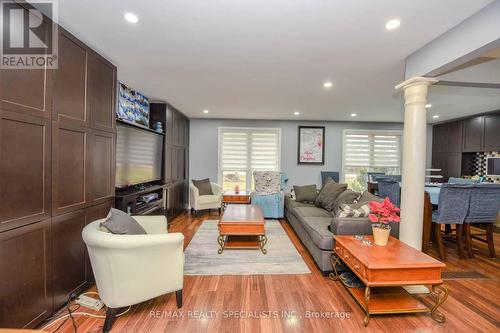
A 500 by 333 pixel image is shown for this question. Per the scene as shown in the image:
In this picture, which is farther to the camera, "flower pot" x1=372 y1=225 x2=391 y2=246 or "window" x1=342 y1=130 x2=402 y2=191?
"window" x1=342 y1=130 x2=402 y2=191

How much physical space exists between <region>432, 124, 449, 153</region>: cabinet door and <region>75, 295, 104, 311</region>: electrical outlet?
307 inches

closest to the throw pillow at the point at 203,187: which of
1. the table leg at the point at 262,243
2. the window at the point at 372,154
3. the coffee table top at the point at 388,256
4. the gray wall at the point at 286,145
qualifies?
the gray wall at the point at 286,145

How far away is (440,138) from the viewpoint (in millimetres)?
5934

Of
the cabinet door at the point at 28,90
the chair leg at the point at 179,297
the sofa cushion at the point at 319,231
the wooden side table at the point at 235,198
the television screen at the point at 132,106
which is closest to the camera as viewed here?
the cabinet door at the point at 28,90

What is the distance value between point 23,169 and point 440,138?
8191 mm

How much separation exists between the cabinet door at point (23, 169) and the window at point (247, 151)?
4.40 meters

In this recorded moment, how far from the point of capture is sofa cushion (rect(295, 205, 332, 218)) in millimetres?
3632

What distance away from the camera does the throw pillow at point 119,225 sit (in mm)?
1771

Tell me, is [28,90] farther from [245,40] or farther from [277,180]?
[277,180]

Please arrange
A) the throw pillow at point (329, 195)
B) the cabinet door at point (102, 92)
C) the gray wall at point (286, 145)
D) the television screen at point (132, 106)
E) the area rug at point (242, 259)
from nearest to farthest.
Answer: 1. the cabinet door at point (102, 92)
2. the area rug at point (242, 259)
3. the television screen at point (132, 106)
4. the throw pillow at point (329, 195)
5. the gray wall at point (286, 145)

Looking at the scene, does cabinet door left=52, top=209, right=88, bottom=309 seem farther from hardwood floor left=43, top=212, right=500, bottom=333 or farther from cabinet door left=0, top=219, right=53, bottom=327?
hardwood floor left=43, top=212, right=500, bottom=333

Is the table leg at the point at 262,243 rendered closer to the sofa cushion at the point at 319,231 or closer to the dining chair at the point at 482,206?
the sofa cushion at the point at 319,231

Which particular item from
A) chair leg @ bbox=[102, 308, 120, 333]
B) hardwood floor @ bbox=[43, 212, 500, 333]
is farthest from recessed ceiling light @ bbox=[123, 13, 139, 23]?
hardwood floor @ bbox=[43, 212, 500, 333]

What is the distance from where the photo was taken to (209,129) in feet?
19.8
